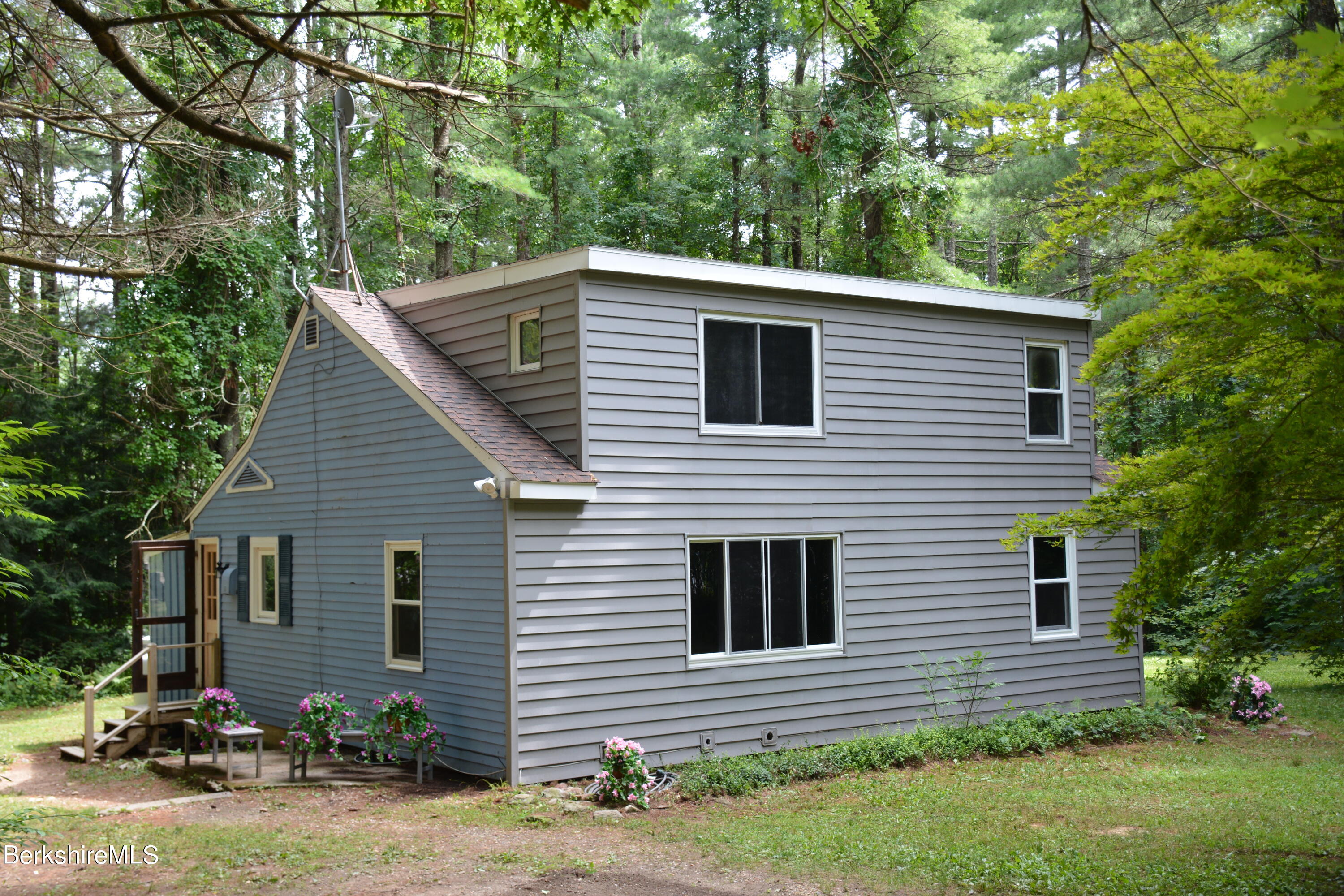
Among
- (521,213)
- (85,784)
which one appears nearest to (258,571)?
(85,784)

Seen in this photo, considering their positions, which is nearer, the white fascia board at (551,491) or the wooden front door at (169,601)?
the white fascia board at (551,491)

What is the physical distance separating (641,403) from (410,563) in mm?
3085

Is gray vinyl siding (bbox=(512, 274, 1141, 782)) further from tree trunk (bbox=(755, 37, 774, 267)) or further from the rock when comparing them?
tree trunk (bbox=(755, 37, 774, 267))

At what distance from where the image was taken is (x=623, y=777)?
32.1 ft

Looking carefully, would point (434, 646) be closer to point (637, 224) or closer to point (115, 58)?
point (115, 58)

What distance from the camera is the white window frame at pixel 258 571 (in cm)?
1414

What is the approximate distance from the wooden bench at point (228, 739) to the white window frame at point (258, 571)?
83.0 inches

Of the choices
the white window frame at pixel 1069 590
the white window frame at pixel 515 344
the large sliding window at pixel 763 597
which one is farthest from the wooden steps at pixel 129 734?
the white window frame at pixel 1069 590

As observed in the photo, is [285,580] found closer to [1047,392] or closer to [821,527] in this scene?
[821,527]

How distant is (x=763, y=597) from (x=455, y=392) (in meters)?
4.08

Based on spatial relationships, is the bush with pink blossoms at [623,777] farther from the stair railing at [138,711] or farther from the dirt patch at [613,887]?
the stair railing at [138,711]

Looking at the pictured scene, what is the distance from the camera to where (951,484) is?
537 inches

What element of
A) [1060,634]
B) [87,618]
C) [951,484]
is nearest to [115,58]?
[951,484]

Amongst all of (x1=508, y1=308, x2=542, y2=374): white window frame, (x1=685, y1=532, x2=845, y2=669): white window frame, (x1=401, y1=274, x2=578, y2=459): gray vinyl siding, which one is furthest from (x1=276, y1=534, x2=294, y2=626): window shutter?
(x1=685, y1=532, x2=845, y2=669): white window frame
